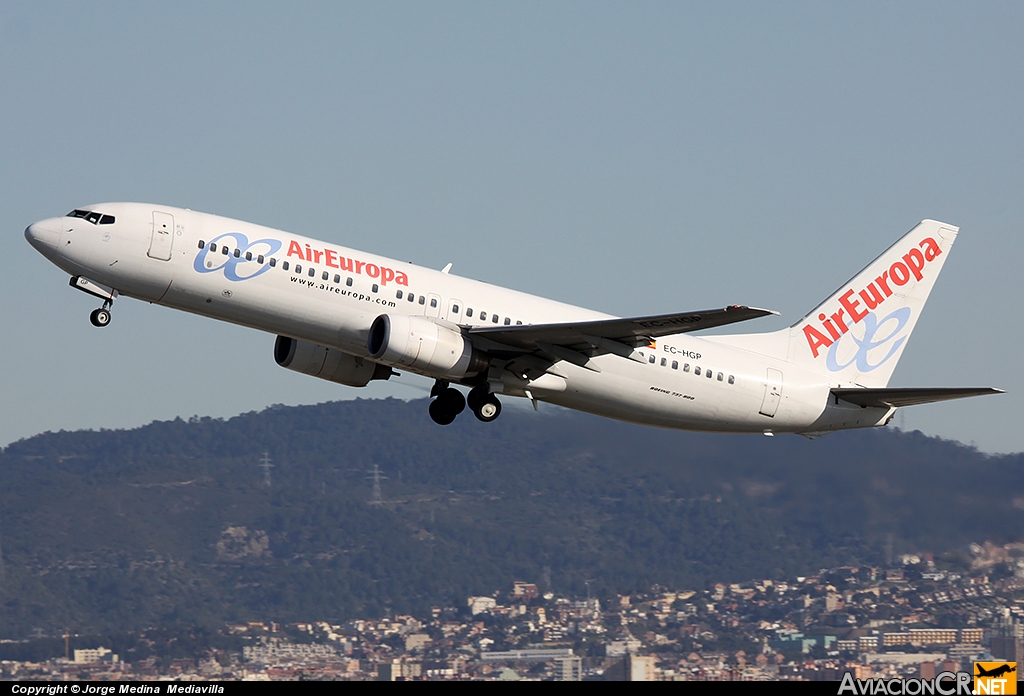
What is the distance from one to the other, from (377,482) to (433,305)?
69.5 metres

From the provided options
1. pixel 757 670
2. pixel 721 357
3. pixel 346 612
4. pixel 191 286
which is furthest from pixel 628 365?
pixel 346 612

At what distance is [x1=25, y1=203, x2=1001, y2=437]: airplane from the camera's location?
3312 cm

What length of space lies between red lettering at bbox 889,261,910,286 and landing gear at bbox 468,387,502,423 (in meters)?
14.8

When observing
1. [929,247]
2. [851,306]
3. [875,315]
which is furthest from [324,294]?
[929,247]

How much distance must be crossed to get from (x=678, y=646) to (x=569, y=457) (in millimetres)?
12027

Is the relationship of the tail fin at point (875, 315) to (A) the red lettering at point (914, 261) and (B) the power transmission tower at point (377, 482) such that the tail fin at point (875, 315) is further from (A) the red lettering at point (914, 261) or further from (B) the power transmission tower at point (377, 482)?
(B) the power transmission tower at point (377, 482)

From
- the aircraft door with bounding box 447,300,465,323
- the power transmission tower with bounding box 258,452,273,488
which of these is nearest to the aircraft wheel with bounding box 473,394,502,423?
the aircraft door with bounding box 447,300,465,323

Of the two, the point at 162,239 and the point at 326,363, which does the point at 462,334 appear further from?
the point at 162,239

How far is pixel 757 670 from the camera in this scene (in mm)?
50219

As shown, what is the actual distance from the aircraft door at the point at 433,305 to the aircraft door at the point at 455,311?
308mm

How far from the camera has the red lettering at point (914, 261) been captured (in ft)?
142

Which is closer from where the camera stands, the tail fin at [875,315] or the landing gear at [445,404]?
the landing gear at [445,404]

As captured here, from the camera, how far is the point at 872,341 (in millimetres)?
42062

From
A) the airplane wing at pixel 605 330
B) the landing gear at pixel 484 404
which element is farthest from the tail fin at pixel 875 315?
the landing gear at pixel 484 404
